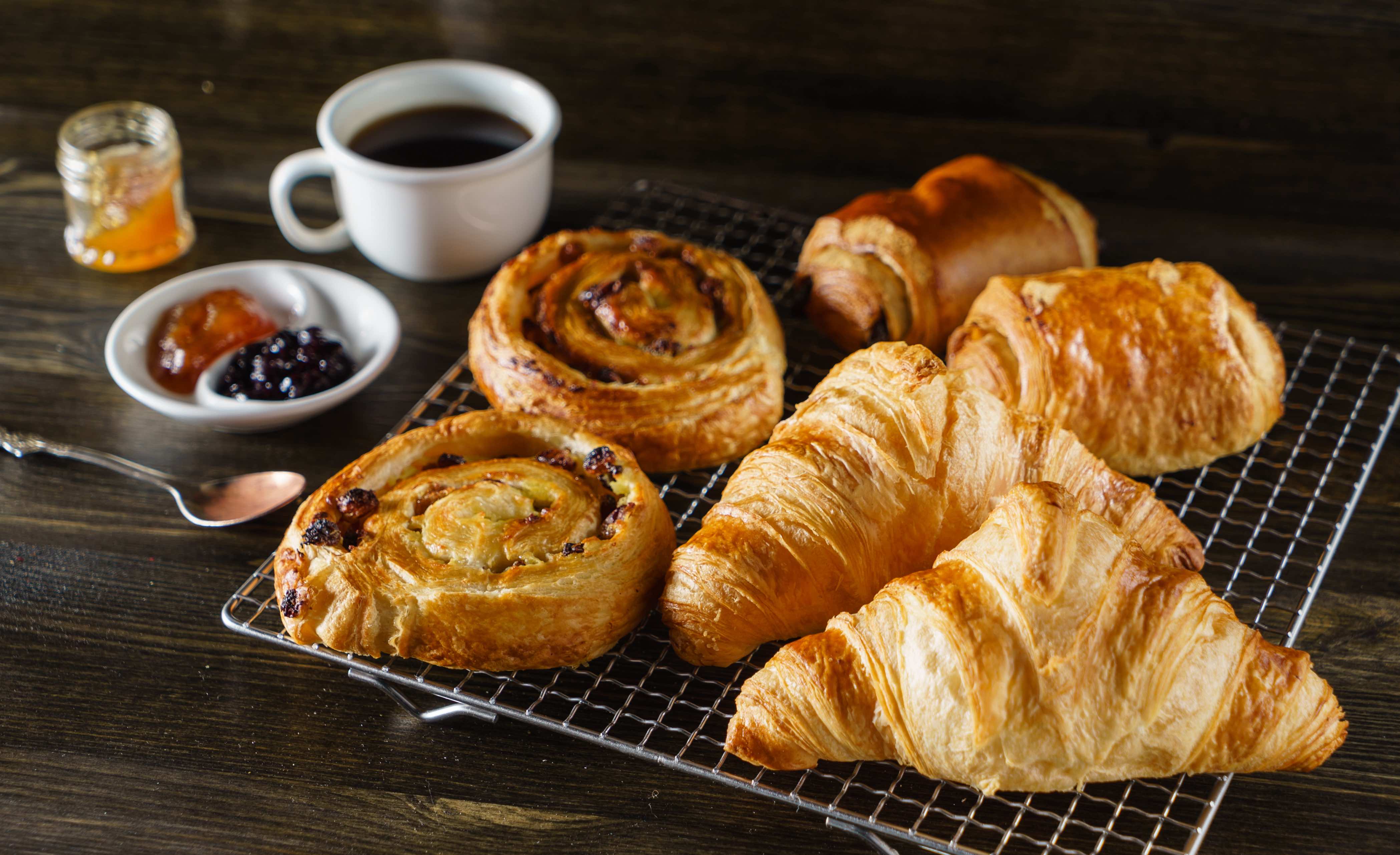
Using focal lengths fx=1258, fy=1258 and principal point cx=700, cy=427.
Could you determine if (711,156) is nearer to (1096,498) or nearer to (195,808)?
(1096,498)

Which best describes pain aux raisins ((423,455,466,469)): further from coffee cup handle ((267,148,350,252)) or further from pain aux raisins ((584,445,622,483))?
coffee cup handle ((267,148,350,252))

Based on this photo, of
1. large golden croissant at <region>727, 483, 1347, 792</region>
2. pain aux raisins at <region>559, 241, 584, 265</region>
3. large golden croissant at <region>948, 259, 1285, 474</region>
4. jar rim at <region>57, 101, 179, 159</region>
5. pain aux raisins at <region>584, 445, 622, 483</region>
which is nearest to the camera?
large golden croissant at <region>727, 483, 1347, 792</region>

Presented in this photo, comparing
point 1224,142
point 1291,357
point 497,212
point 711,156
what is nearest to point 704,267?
point 497,212

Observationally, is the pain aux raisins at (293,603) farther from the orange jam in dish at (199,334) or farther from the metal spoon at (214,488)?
the orange jam in dish at (199,334)

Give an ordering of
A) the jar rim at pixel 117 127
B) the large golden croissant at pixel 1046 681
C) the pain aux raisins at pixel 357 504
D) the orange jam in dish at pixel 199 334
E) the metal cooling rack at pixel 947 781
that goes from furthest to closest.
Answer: the jar rim at pixel 117 127 → the orange jam in dish at pixel 199 334 → the pain aux raisins at pixel 357 504 → the metal cooling rack at pixel 947 781 → the large golden croissant at pixel 1046 681

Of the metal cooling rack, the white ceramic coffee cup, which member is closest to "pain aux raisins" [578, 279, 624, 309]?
the metal cooling rack

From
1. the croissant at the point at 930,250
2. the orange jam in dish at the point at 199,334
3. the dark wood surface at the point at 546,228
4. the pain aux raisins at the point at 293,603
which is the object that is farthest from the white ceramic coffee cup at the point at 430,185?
the pain aux raisins at the point at 293,603
